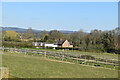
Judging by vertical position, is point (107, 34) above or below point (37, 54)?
above

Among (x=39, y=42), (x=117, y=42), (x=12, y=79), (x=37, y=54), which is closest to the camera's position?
(x=12, y=79)

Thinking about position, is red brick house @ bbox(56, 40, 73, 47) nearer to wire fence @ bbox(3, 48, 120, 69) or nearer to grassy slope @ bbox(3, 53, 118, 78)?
wire fence @ bbox(3, 48, 120, 69)

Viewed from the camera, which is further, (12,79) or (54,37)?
(54,37)

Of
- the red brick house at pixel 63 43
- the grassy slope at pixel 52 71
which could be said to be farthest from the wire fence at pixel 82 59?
the red brick house at pixel 63 43

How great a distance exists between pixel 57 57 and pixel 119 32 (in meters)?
27.3

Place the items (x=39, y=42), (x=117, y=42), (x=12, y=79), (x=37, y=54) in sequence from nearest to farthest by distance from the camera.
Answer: (x=12, y=79)
(x=37, y=54)
(x=117, y=42)
(x=39, y=42)

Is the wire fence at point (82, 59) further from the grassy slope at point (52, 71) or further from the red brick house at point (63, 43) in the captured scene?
the red brick house at point (63, 43)

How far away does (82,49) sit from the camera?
184ft

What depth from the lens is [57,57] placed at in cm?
3084

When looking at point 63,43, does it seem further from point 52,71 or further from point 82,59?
point 52,71

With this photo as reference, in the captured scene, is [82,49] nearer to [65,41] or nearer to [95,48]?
A: [95,48]

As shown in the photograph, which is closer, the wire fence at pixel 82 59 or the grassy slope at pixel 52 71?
the grassy slope at pixel 52 71

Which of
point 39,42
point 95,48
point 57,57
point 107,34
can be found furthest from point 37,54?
point 39,42

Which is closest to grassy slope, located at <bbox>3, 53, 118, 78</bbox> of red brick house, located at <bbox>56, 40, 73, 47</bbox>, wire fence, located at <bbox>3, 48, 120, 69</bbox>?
wire fence, located at <bbox>3, 48, 120, 69</bbox>
